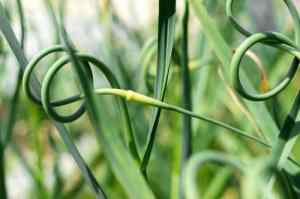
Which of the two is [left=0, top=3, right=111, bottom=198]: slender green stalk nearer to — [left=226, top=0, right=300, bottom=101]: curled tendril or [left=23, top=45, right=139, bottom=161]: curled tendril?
[left=23, top=45, right=139, bottom=161]: curled tendril

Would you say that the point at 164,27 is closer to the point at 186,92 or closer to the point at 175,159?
the point at 186,92

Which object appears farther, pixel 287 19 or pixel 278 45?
pixel 287 19

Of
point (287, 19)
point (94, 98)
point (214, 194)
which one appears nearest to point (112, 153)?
point (94, 98)

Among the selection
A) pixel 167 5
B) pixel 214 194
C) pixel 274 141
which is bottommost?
pixel 214 194

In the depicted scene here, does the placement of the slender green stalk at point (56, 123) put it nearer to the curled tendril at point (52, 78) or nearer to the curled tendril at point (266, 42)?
the curled tendril at point (52, 78)

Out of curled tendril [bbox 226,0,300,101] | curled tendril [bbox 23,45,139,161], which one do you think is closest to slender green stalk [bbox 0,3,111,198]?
curled tendril [bbox 23,45,139,161]

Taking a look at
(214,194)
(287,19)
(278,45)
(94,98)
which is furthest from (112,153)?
(287,19)

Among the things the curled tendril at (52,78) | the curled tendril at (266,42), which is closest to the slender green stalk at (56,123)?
the curled tendril at (52,78)

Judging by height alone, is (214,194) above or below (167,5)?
below

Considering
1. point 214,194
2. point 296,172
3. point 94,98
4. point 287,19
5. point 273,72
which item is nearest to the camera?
point 94,98

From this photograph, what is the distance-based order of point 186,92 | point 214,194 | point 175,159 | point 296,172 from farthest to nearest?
point 214,194, point 175,159, point 186,92, point 296,172
